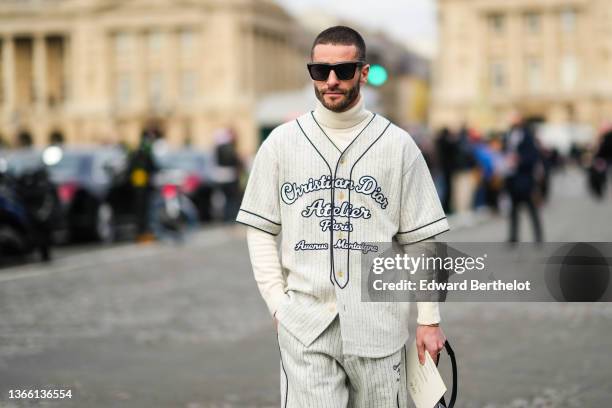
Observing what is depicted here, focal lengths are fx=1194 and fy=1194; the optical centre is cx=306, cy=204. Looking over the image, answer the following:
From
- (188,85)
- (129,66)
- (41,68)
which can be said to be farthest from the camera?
(41,68)

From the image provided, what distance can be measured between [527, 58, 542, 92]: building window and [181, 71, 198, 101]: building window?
29635mm

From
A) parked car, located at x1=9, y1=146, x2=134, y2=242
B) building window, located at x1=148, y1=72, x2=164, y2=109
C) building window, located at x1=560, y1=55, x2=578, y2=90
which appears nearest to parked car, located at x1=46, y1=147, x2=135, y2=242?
parked car, located at x1=9, y1=146, x2=134, y2=242

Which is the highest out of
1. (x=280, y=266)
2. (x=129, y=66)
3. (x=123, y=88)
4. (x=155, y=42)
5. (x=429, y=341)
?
(x=155, y=42)

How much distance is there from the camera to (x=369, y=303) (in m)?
3.73

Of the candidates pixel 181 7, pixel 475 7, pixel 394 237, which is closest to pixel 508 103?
pixel 475 7

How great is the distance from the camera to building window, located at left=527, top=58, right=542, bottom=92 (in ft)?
322

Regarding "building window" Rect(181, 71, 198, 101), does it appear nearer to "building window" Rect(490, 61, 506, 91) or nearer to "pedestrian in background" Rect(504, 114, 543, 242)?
"building window" Rect(490, 61, 506, 91)

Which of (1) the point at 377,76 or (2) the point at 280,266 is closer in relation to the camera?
(2) the point at 280,266

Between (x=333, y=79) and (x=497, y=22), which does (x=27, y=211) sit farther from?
(x=497, y=22)

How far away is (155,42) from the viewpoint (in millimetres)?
110375

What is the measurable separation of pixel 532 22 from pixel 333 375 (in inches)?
3978

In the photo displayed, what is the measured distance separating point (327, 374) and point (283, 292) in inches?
12.6

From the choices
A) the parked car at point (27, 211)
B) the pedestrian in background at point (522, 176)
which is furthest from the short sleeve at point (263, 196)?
the pedestrian in background at point (522, 176)

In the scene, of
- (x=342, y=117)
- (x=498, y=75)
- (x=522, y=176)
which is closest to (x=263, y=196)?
(x=342, y=117)
